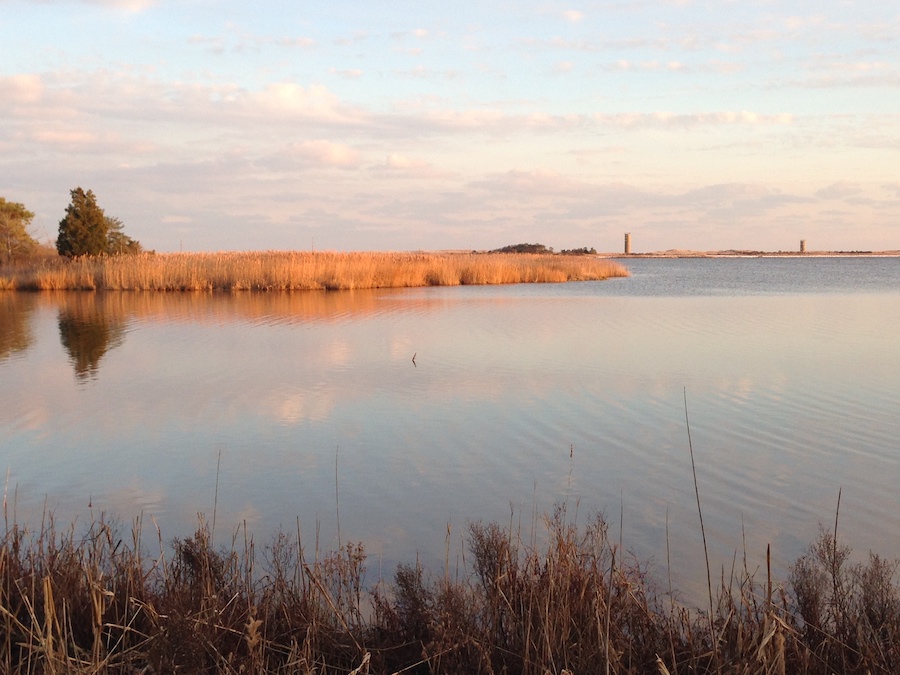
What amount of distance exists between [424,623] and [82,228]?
92.0 feet

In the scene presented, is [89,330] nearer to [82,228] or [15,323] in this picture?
[15,323]

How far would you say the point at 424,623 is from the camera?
2.76m

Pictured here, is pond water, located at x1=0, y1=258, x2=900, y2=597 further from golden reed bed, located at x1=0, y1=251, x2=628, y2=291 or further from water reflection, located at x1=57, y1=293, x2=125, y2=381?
golden reed bed, located at x1=0, y1=251, x2=628, y2=291

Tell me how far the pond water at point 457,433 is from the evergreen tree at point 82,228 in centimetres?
1598

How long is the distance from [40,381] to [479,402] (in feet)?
15.1

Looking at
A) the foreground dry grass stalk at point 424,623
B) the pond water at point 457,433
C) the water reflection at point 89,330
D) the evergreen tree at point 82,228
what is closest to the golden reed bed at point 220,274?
the evergreen tree at point 82,228


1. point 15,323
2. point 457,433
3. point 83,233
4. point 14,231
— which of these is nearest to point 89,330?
point 15,323

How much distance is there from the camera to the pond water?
4.20 metres

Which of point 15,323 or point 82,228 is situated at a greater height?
point 82,228

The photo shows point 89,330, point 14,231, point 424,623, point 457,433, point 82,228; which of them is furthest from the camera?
point 14,231

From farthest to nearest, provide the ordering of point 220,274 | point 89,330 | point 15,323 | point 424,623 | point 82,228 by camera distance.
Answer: point 82,228
point 220,274
point 15,323
point 89,330
point 424,623

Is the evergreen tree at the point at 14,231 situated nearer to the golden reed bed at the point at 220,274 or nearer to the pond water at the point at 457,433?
the golden reed bed at the point at 220,274

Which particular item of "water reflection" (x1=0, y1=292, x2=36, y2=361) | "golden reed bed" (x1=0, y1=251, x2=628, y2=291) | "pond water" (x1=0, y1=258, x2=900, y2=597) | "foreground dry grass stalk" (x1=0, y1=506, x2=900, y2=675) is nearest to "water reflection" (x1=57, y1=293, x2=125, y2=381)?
"pond water" (x1=0, y1=258, x2=900, y2=597)

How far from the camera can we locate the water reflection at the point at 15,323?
37.7 feet
